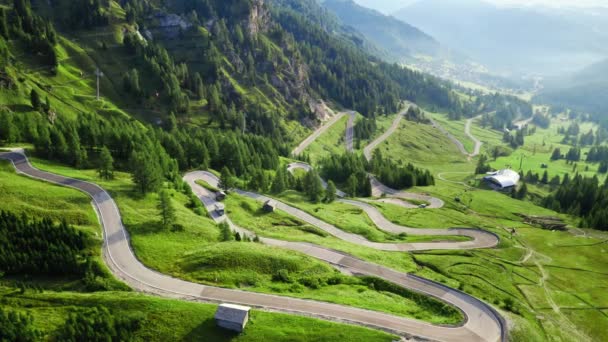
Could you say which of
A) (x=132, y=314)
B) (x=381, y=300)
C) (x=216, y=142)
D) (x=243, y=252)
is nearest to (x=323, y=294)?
(x=381, y=300)

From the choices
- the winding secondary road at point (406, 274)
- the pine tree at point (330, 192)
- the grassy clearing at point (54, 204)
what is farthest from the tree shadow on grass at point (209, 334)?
the pine tree at point (330, 192)

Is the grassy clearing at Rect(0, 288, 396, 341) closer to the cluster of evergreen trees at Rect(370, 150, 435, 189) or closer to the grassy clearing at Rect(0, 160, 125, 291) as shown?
the grassy clearing at Rect(0, 160, 125, 291)

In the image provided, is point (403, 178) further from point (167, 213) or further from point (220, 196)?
point (167, 213)

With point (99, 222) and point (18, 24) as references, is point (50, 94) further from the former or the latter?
point (99, 222)

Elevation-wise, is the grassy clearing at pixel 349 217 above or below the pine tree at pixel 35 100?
below

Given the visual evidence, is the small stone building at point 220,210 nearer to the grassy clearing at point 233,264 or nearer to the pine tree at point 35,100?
the grassy clearing at point 233,264

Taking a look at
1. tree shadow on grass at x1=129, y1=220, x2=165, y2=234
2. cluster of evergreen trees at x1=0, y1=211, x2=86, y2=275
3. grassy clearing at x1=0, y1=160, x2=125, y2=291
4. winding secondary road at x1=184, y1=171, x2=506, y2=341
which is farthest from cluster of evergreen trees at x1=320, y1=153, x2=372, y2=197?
cluster of evergreen trees at x1=0, y1=211, x2=86, y2=275

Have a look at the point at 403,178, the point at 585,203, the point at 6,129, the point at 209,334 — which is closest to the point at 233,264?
the point at 209,334
